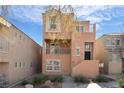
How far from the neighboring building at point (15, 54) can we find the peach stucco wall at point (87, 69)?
162 cm

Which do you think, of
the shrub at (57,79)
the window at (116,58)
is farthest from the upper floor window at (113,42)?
the shrub at (57,79)

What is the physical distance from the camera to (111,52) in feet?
27.3

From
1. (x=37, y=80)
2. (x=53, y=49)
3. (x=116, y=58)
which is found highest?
(x=53, y=49)

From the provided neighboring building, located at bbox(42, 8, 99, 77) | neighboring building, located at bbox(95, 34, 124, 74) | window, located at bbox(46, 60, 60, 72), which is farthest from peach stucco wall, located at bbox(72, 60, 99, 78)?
window, located at bbox(46, 60, 60, 72)

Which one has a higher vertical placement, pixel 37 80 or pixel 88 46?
pixel 88 46

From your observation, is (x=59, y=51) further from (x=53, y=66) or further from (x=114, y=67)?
(x=114, y=67)

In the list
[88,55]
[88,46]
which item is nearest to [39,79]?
[88,55]

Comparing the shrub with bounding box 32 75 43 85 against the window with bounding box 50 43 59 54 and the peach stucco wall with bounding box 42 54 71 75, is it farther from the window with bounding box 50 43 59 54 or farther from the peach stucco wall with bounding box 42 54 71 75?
the window with bounding box 50 43 59 54

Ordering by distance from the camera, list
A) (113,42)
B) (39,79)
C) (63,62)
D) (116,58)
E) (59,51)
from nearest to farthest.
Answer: (39,79) → (116,58) → (59,51) → (63,62) → (113,42)

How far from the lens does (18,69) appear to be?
7.59 metres

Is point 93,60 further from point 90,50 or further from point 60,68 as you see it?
point 60,68

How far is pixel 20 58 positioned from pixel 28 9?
8.05 ft

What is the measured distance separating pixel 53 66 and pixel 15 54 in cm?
137

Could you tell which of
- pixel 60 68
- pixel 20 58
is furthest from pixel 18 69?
pixel 60 68
